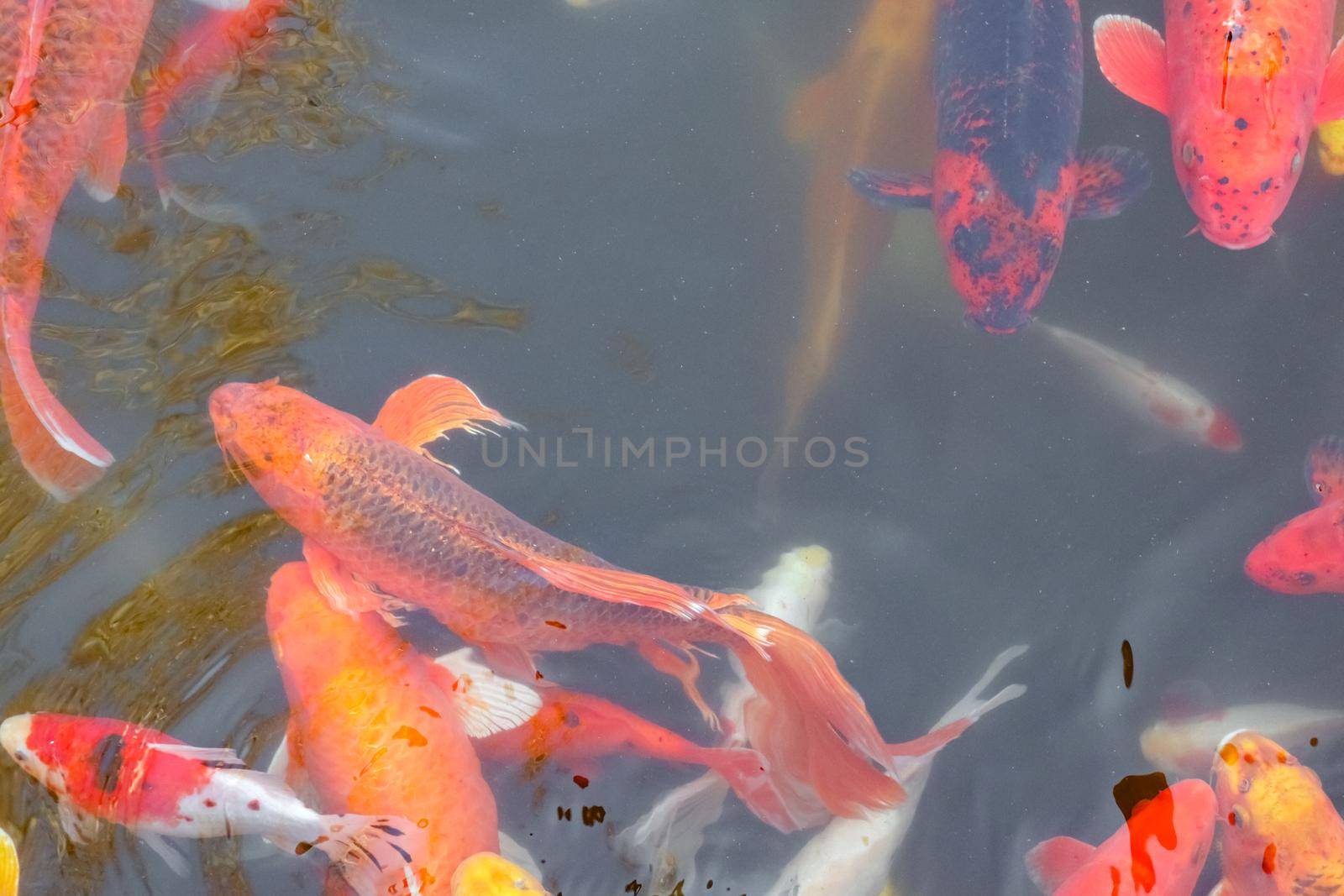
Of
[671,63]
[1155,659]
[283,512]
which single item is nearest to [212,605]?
[283,512]

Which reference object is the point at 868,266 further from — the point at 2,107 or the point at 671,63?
the point at 2,107

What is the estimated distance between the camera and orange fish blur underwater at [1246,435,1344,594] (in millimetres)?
4121

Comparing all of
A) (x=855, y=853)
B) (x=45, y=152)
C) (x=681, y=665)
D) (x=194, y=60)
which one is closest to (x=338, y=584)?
(x=681, y=665)

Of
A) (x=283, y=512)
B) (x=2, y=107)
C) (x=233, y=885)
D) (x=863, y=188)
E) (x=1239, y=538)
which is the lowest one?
(x=233, y=885)

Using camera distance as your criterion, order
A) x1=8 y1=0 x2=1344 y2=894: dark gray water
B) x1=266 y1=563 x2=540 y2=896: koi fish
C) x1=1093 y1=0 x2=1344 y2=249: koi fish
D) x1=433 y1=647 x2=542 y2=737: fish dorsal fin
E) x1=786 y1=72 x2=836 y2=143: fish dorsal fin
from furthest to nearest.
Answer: x1=786 y1=72 x2=836 y2=143: fish dorsal fin
x1=8 y1=0 x2=1344 y2=894: dark gray water
x1=1093 y1=0 x2=1344 y2=249: koi fish
x1=433 y1=647 x2=542 y2=737: fish dorsal fin
x1=266 y1=563 x2=540 y2=896: koi fish

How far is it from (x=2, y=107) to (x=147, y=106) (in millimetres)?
587

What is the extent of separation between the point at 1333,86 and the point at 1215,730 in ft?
8.50

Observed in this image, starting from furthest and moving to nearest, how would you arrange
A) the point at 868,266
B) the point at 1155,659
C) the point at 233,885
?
the point at 868,266 → the point at 1155,659 → the point at 233,885

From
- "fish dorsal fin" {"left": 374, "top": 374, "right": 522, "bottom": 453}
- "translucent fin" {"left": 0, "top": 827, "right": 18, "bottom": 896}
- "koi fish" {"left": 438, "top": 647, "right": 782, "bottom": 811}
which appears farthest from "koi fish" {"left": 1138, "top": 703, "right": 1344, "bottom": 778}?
"translucent fin" {"left": 0, "top": 827, "right": 18, "bottom": 896}

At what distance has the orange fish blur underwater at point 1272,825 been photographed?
3.82 metres

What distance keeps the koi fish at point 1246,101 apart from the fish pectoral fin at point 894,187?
1010 mm

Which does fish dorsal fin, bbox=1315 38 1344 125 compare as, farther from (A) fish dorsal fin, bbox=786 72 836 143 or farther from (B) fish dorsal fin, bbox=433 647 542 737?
(B) fish dorsal fin, bbox=433 647 542 737

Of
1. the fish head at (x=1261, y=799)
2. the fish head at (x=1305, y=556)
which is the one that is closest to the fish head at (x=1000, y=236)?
the fish head at (x=1305, y=556)

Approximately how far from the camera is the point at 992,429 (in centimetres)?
445
